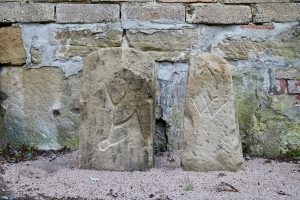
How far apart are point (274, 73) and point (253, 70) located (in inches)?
5.9

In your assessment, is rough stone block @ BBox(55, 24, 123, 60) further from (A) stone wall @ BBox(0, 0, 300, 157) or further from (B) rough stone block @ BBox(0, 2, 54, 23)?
(B) rough stone block @ BBox(0, 2, 54, 23)

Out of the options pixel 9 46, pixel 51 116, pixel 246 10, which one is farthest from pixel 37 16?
pixel 246 10

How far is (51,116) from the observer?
4105 millimetres

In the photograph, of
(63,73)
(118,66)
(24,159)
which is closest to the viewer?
(118,66)

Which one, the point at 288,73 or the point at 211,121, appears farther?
the point at 288,73

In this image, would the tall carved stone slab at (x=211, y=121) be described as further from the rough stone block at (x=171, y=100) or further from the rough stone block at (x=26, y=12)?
the rough stone block at (x=26, y=12)

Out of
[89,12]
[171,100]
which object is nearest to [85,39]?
[89,12]

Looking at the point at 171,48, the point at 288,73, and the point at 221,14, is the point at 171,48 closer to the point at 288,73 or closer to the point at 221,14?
the point at 221,14

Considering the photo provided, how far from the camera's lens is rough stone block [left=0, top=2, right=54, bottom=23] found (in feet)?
13.3

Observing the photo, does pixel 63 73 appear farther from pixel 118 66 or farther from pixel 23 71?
pixel 118 66

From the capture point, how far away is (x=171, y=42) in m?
4.04

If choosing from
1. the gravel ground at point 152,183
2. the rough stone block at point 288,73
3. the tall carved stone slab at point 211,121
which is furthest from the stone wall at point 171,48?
the tall carved stone slab at point 211,121

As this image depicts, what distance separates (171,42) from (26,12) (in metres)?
1.08

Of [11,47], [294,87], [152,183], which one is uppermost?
[11,47]
